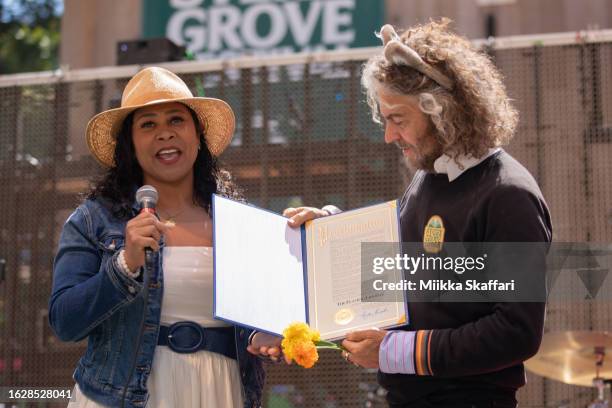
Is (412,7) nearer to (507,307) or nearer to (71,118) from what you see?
(71,118)

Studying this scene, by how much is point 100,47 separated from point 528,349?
6.79m

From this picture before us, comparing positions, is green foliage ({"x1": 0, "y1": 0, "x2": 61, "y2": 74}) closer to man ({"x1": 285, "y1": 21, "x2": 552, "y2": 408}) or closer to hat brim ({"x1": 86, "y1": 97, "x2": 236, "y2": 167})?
hat brim ({"x1": 86, "y1": 97, "x2": 236, "y2": 167})

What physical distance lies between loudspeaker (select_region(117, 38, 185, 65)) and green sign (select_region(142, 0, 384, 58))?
2531 millimetres

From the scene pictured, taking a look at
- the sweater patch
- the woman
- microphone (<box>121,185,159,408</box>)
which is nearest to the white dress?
the woman

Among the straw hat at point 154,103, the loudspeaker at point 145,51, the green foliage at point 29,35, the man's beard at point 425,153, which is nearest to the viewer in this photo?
the man's beard at point 425,153

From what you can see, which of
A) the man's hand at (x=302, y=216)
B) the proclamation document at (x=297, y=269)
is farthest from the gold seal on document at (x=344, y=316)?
the man's hand at (x=302, y=216)

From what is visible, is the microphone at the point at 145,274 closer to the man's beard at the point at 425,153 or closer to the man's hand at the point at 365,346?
the man's hand at the point at 365,346

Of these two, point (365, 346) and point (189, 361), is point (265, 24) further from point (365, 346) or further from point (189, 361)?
point (365, 346)

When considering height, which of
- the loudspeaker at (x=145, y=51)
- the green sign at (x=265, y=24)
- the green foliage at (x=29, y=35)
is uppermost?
the green foliage at (x=29, y=35)

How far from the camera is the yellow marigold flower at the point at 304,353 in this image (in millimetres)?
2379

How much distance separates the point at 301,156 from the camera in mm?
4711

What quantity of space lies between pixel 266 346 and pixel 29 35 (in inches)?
433

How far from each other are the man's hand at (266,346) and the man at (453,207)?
225 millimetres

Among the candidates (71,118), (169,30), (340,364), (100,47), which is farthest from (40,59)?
(340,364)
